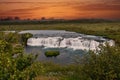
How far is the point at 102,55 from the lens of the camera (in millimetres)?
31375

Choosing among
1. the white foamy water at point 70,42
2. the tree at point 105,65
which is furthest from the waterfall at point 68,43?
the tree at point 105,65

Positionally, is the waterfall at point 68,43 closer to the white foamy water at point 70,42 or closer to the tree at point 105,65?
the white foamy water at point 70,42

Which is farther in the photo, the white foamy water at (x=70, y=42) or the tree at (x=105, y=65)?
the white foamy water at (x=70, y=42)

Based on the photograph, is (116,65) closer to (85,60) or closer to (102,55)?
(102,55)

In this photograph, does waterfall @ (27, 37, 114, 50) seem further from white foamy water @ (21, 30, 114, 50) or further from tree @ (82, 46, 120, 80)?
tree @ (82, 46, 120, 80)

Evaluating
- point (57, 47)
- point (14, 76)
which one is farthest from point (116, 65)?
point (57, 47)

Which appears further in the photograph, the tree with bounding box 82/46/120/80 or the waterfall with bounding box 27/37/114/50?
the waterfall with bounding box 27/37/114/50

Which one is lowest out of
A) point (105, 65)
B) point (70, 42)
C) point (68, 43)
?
point (68, 43)

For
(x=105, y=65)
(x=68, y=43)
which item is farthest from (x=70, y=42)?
(x=105, y=65)

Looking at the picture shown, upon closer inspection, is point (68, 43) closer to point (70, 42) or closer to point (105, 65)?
point (70, 42)

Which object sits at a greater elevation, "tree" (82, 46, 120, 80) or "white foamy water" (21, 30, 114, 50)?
"tree" (82, 46, 120, 80)

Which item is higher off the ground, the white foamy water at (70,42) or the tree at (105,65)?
the tree at (105,65)

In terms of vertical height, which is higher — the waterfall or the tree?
the tree

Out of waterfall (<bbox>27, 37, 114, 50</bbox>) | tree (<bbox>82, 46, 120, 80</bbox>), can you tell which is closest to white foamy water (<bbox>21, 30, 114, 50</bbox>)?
waterfall (<bbox>27, 37, 114, 50</bbox>)
